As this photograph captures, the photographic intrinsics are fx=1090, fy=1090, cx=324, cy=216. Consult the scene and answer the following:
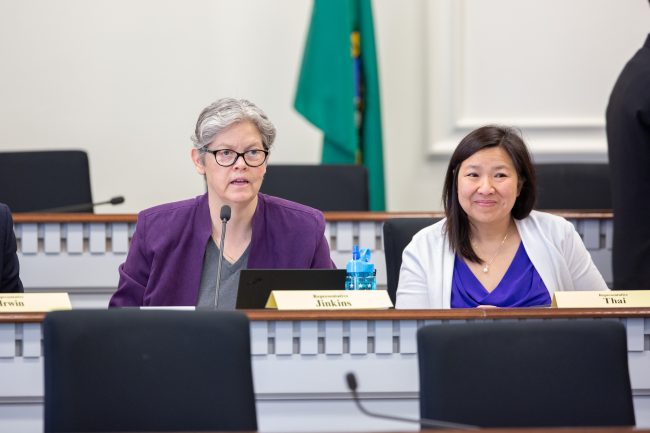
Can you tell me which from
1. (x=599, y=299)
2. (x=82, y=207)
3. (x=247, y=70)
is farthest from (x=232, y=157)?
(x=247, y=70)

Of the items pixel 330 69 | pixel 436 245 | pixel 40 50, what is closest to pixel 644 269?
pixel 436 245

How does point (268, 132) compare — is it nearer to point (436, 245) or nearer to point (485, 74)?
point (436, 245)

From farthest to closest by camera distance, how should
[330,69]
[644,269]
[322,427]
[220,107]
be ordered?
1. [330,69]
2. [644,269]
3. [220,107]
4. [322,427]

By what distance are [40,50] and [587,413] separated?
14.8ft

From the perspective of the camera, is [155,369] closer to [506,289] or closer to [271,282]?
[271,282]

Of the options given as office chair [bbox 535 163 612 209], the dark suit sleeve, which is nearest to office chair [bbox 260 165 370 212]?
office chair [bbox 535 163 612 209]

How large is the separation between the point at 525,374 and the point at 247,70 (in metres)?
4.11

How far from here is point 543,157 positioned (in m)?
5.99

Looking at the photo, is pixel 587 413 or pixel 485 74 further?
pixel 485 74

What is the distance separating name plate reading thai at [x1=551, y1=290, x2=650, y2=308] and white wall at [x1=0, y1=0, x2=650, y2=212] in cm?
323

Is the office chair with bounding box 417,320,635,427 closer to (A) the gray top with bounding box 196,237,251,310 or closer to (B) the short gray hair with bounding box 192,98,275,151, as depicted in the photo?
(A) the gray top with bounding box 196,237,251,310

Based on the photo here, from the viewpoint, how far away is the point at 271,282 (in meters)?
2.81

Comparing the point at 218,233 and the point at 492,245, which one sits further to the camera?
the point at 492,245

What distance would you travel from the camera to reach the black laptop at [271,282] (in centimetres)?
280
